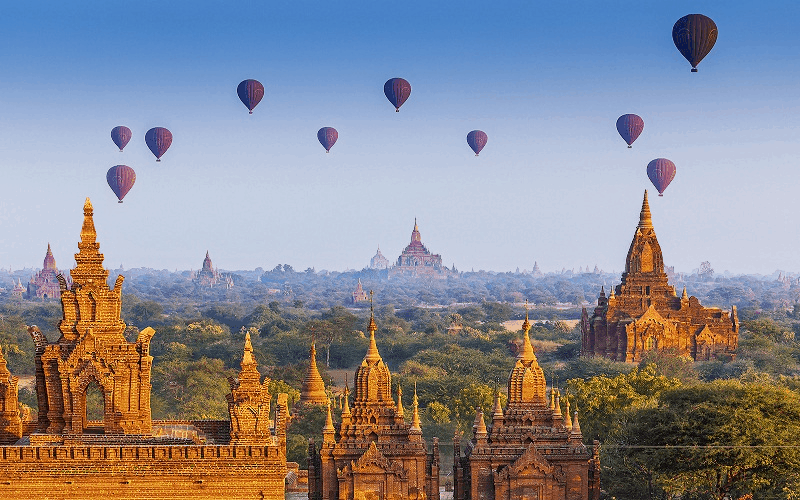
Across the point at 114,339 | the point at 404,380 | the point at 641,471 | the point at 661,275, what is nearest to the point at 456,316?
the point at 661,275

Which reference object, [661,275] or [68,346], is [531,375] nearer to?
[68,346]

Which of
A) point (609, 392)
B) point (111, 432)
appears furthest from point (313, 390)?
point (111, 432)

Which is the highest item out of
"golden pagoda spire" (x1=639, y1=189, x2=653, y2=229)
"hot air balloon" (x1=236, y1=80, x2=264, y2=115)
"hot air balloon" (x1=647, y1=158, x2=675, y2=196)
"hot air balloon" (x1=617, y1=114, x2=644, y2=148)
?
"hot air balloon" (x1=236, y1=80, x2=264, y2=115)

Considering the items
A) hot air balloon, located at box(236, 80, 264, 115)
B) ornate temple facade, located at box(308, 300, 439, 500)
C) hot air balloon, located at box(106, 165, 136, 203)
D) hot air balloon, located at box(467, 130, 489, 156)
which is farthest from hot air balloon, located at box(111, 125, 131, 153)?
ornate temple facade, located at box(308, 300, 439, 500)

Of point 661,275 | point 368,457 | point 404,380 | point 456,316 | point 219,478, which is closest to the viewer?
point 219,478

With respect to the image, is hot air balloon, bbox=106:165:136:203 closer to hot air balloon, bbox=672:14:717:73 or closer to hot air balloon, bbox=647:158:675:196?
hot air balloon, bbox=647:158:675:196

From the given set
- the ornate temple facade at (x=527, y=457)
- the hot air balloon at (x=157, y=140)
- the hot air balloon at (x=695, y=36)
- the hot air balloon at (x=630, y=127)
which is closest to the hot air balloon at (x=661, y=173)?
the hot air balloon at (x=630, y=127)
